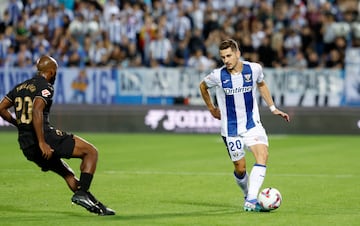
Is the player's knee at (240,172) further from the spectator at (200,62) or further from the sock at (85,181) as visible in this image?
the spectator at (200,62)

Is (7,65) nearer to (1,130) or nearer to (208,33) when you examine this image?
(1,130)

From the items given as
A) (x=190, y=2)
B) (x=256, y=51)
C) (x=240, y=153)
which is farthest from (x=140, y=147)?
(x=240, y=153)

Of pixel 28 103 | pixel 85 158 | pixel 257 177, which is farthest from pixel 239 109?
pixel 28 103

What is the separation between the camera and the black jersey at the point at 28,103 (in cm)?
995

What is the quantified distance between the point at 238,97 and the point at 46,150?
2.60 meters

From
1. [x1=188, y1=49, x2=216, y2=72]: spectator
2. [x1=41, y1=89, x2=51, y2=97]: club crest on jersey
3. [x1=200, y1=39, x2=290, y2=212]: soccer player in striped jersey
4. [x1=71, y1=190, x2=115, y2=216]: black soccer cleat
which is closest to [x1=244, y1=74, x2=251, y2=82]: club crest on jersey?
[x1=200, y1=39, x2=290, y2=212]: soccer player in striped jersey

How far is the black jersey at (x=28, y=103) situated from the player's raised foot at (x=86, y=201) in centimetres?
79

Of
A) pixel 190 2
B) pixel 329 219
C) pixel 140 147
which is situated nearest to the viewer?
pixel 329 219

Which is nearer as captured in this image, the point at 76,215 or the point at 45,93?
the point at 45,93

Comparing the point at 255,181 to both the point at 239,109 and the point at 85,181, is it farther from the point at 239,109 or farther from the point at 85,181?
the point at 85,181

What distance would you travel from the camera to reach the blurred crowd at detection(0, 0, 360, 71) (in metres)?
25.2

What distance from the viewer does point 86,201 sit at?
9.98 metres

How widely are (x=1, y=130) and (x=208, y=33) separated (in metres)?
6.74

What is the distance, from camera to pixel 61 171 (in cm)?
1066
